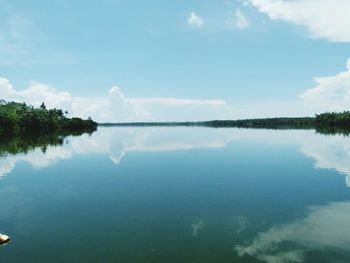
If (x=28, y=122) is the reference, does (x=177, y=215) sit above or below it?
below

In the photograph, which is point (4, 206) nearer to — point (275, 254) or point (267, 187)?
point (275, 254)

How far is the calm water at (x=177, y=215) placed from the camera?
16.2 m

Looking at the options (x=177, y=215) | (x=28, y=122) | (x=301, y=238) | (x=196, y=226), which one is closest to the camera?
(x=301, y=238)

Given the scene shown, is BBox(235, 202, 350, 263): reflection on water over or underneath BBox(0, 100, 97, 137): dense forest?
underneath

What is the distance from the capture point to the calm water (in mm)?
16188

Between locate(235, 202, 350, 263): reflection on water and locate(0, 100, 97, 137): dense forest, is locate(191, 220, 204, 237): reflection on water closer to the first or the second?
locate(235, 202, 350, 263): reflection on water

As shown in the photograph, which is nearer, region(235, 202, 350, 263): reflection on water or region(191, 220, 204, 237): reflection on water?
region(235, 202, 350, 263): reflection on water

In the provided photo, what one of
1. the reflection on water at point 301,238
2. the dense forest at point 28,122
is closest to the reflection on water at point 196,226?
the reflection on water at point 301,238

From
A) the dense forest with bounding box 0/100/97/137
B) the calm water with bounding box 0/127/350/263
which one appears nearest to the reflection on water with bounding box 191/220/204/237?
the calm water with bounding box 0/127/350/263

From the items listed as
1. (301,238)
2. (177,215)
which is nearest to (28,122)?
(177,215)

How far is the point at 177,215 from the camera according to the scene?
73.5 ft

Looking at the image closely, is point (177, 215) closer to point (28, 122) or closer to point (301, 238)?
point (301, 238)

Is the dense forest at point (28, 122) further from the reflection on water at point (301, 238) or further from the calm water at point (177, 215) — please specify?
the reflection on water at point (301, 238)

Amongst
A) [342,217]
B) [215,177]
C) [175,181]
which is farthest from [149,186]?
[342,217]
